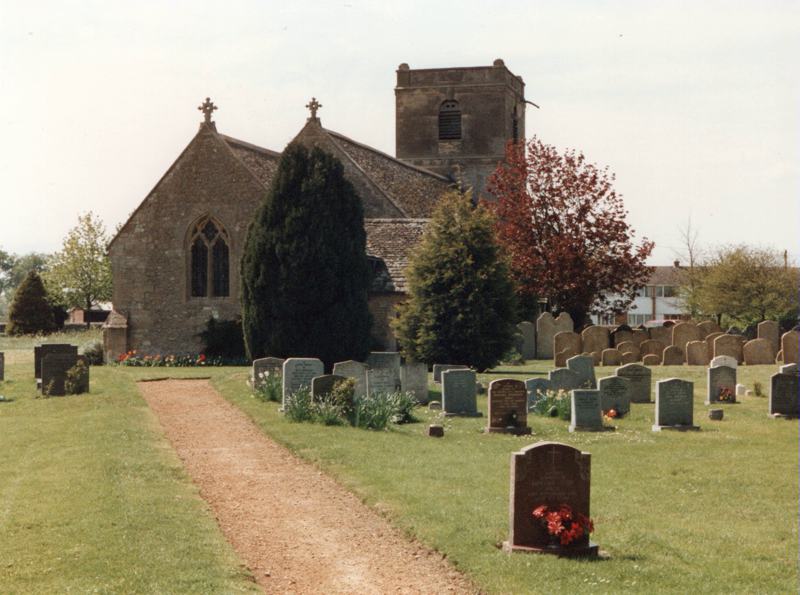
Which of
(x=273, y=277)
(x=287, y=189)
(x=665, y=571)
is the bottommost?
(x=665, y=571)

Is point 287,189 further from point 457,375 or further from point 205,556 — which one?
point 205,556

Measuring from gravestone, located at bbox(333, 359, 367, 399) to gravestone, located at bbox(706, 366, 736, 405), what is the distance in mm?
7852

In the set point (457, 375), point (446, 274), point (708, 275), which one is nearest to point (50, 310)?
point (708, 275)

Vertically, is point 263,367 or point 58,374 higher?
point 263,367

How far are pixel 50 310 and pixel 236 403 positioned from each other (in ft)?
152

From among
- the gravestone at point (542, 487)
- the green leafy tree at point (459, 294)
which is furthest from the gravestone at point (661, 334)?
the gravestone at point (542, 487)

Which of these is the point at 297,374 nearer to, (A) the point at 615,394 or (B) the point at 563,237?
(A) the point at 615,394

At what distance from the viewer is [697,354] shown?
122 ft

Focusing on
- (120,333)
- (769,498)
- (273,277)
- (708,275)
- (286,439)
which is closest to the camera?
(769,498)

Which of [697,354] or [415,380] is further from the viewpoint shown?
[697,354]

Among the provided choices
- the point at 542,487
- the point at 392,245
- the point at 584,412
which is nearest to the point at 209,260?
the point at 392,245

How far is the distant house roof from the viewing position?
3781 cm

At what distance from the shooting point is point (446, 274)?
99.1 feet

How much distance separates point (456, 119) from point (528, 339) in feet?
61.5
